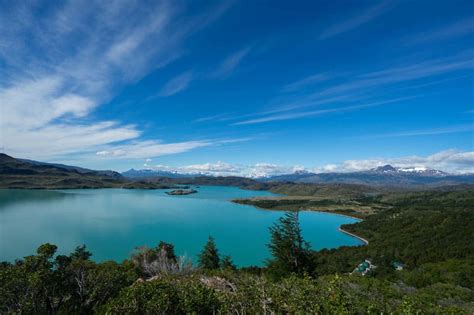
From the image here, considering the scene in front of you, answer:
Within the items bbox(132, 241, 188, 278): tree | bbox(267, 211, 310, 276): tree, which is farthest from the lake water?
bbox(267, 211, 310, 276): tree

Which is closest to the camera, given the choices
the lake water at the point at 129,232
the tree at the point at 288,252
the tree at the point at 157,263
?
the tree at the point at 157,263

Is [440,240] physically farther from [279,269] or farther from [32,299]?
[32,299]

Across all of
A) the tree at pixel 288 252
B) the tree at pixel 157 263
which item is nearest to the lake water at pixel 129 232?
the tree at pixel 157 263

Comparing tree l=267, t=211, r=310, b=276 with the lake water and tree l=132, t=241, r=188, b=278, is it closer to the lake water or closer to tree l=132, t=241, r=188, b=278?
tree l=132, t=241, r=188, b=278

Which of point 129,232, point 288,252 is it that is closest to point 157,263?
point 288,252

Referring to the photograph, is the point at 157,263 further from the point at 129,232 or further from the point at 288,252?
the point at 129,232

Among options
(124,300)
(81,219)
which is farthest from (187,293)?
(81,219)

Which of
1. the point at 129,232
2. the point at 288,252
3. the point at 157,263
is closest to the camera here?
the point at 157,263

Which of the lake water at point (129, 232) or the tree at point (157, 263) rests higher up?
the tree at point (157, 263)

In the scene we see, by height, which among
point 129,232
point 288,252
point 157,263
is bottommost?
point 129,232

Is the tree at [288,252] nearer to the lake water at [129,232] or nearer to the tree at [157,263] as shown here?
the tree at [157,263]

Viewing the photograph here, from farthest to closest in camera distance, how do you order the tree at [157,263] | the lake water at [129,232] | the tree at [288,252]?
the lake water at [129,232] < the tree at [288,252] < the tree at [157,263]
